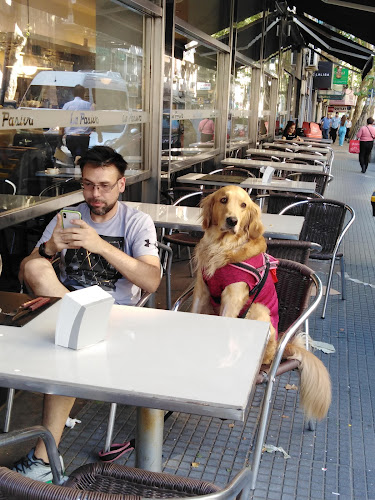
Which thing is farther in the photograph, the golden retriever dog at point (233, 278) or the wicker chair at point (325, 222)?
the wicker chair at point (325, 222)

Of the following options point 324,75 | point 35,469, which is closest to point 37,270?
point 35,469

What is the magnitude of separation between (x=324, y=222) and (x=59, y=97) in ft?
8.34

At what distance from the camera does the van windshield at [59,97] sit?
412 centimetres

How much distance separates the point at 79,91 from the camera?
4.91 m

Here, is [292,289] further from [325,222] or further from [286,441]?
[325,222]

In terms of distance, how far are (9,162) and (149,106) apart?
283cm

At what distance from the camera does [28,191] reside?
4.40 m

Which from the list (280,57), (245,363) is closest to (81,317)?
(245,363)

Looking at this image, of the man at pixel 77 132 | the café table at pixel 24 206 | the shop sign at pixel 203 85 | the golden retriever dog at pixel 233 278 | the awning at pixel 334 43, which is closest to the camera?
the golden retriever dog at pixel 233 278

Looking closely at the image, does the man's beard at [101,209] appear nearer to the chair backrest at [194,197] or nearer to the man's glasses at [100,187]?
the man's glasses at [100,187]

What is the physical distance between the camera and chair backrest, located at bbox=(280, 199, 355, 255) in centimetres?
535

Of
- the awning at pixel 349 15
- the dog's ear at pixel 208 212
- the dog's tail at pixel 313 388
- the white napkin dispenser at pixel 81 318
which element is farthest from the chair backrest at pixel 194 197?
the awning at pixel 349 15

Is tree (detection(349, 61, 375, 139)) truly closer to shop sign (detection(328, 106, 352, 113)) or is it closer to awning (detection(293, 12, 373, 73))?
awning (detection(293, 12, 373, 73))

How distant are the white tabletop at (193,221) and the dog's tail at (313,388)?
1469 mm
